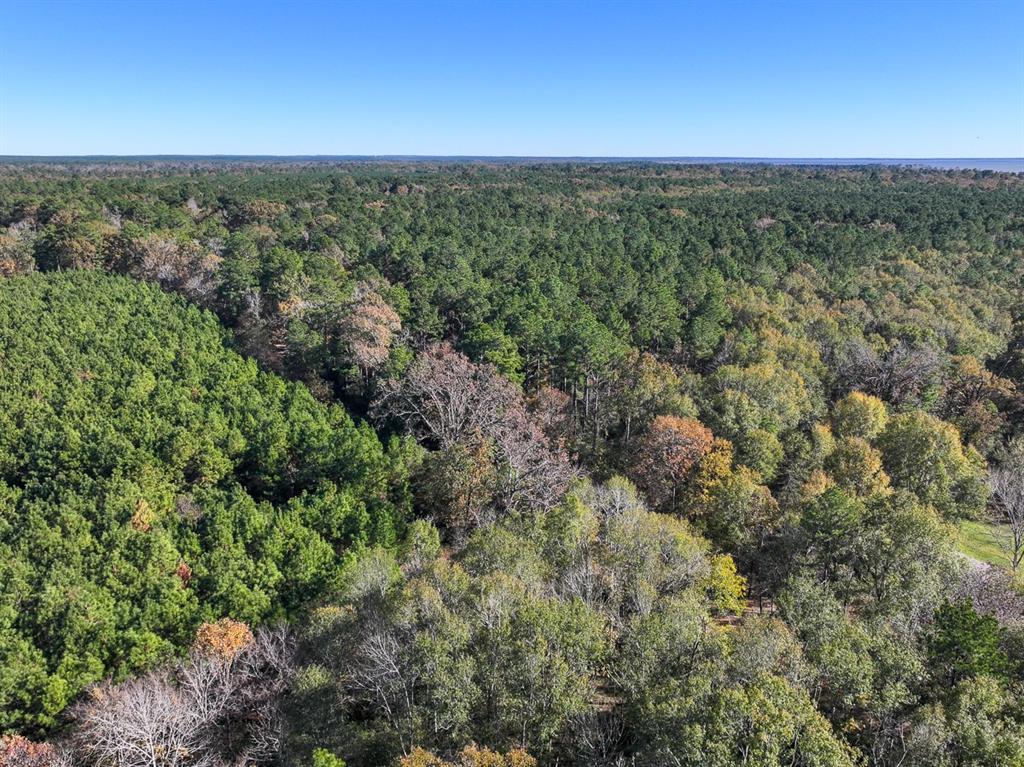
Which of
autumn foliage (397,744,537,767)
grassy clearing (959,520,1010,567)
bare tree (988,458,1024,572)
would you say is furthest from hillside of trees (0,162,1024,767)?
grassy clearing (959,520,1010,567)

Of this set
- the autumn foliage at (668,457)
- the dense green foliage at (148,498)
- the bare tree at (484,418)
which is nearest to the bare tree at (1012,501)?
the autumn foliage at (668,457)

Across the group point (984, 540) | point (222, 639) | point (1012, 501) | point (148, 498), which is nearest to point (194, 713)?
point (222, 639)

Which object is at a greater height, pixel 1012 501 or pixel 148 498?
pixel 148 498

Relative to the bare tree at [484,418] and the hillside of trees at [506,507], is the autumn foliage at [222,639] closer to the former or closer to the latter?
the hillside of trees at [506,507]

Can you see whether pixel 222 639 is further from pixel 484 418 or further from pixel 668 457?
pixel 668 457

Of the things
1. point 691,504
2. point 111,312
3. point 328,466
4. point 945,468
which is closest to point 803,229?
point 945,468
